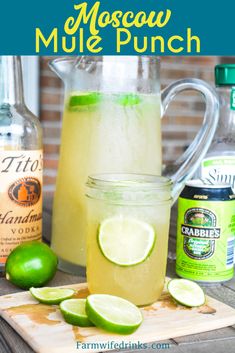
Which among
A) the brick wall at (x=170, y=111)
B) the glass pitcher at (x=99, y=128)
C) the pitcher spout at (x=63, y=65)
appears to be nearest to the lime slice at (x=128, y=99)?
the glass pitcher at (x=99, y=128)

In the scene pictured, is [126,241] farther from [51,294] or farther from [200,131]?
[200,131]

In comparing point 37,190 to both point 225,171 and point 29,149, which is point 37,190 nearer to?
point 29,149

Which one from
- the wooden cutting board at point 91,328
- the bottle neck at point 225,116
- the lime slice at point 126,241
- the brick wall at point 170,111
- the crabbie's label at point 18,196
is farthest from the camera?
the brick wall at point 170,111

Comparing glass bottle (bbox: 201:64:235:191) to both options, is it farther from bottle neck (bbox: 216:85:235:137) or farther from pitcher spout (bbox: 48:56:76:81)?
pitcher spout (bbox: 48:56:76:81)

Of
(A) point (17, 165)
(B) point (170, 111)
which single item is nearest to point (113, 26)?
(A) point (17, 165)

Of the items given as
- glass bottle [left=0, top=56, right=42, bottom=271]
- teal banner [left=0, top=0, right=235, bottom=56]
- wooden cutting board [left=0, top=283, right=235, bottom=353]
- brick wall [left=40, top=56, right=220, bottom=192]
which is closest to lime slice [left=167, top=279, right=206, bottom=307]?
wooden cutting board [left=0, top=283, right=235, bottom=353]

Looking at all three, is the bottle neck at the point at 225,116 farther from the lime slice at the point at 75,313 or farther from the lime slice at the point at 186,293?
the lime slice at the point at 75,313

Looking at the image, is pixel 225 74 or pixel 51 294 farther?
pixel 225 74

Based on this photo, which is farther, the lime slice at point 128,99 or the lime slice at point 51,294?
the lime slice at point 128,99
